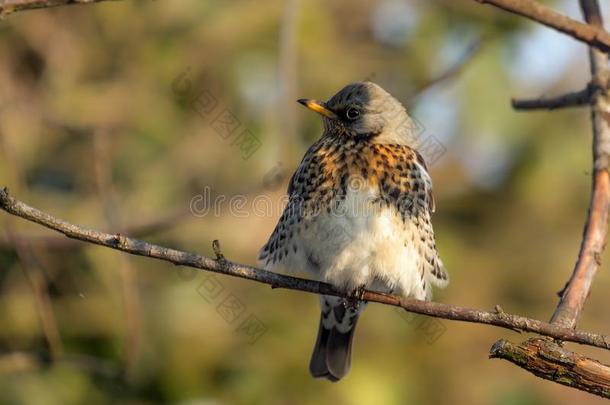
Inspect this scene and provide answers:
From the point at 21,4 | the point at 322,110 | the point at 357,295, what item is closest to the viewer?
the point at 21,4

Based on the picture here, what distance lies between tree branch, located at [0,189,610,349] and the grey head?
1.43 metres

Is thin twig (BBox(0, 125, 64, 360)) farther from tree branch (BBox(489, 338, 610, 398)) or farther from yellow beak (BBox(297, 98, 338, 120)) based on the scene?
tree branch (BBox(489, 338, 610, 398))

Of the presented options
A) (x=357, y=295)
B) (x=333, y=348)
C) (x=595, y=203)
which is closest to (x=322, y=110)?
(x=357, y=295)

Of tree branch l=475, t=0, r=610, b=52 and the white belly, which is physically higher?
tree branch l=475, t=0, r=610, b=52

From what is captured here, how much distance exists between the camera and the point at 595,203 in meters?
3.52

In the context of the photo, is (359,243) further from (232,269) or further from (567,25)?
(567,25)

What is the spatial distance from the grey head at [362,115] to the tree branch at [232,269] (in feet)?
4.70

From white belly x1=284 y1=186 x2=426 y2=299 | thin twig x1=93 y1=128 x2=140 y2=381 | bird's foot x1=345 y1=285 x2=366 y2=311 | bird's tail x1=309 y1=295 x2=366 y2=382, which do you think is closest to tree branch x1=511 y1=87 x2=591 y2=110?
white belly x1=284 y1=186 x2=426 y2=299

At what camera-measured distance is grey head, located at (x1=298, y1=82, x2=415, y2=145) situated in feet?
14.6

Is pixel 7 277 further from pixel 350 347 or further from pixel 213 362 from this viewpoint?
pixel 350 347

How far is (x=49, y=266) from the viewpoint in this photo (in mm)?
5500

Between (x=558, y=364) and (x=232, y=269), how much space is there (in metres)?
1.12

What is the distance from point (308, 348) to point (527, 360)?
277cm

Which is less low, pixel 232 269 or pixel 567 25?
pixel 567 25
